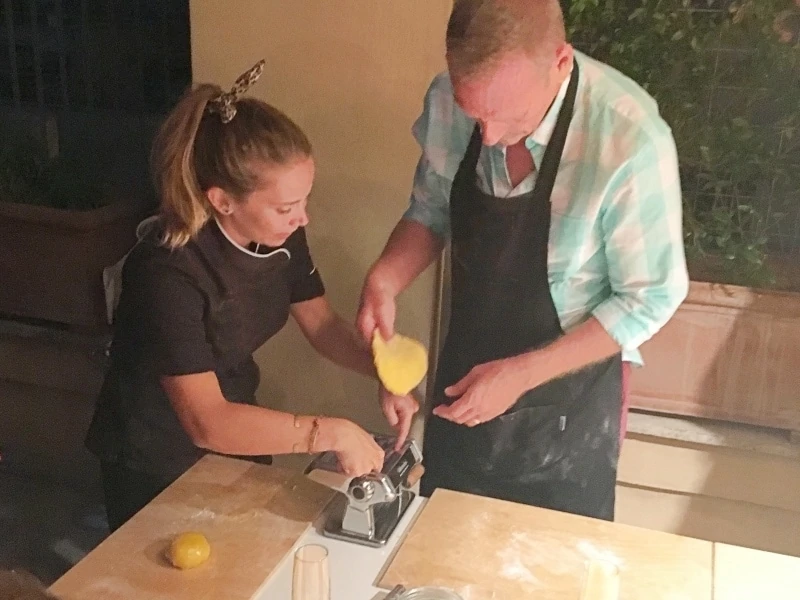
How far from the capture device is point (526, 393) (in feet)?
4.36

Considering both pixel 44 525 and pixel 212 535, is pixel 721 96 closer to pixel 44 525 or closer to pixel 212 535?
pixel 212 535

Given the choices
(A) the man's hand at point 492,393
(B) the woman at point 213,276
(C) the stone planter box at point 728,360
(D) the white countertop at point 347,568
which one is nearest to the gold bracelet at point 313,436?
(B) the woman at point 213,276

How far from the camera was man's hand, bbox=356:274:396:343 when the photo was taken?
1.33 metres

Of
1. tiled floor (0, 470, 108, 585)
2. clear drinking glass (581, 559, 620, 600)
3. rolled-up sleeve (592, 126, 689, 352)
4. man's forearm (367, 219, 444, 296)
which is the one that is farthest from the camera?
tiled floor (0, 470, 108, 585)

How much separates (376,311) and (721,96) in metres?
0.67

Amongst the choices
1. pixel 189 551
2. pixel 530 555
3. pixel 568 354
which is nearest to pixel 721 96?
pixel 568 354

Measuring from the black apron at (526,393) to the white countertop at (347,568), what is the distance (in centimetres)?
33

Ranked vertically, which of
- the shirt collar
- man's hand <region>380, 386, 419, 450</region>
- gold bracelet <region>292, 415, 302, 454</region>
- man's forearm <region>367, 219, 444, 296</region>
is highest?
the shirt collar

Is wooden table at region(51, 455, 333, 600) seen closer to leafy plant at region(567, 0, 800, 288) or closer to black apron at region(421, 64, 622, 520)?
black apron at region(421, 64, 622, 520)

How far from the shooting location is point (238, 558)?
1020 millimetres

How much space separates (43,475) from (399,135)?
1330 mm

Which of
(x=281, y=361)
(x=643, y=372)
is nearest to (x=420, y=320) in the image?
(x=281, y=361)

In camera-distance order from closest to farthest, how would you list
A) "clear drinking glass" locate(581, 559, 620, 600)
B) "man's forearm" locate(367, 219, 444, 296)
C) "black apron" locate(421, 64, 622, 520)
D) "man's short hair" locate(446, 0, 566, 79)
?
1. "clear drinking glass" locate(581, 559, 620, 600)
2. "man's short hair" locate(446, 0, 566, 79)
3. "black apron" locate(421, 64, 622, 520)
4. "man's forearm" locate(367, 219, 444, 296)

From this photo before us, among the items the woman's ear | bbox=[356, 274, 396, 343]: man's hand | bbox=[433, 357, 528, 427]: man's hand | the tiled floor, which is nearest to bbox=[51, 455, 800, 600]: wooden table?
bbox=[433, 357, 528, 427]: man's hand
